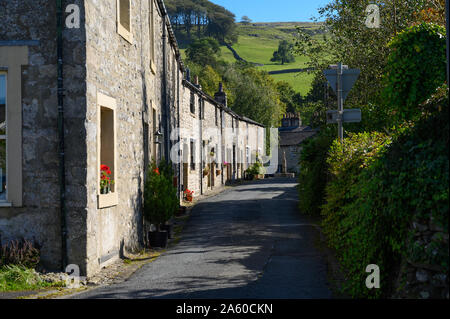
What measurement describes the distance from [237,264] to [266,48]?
392ft

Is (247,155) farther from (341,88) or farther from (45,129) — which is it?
(45,129)

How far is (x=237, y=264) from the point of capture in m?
8.38

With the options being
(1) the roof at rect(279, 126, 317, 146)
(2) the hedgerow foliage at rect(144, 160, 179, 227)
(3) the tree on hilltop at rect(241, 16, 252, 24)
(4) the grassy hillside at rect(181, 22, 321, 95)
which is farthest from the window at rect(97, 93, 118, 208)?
(3) the tree on hilltop at rect(241, 16, 252, 24)

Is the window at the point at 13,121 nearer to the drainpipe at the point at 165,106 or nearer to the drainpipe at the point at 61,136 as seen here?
the drainpipe at the point at 61,136

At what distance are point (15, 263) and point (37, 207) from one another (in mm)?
901

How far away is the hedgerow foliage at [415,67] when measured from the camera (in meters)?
6.34

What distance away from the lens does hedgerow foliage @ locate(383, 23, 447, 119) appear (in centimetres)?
634

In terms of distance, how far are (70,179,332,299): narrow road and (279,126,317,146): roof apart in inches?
1720

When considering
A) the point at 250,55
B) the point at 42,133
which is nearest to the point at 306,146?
the point at 42,133

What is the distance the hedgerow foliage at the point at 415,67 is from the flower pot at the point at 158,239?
20.0ft

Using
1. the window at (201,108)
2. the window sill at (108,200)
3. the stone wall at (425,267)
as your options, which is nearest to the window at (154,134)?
the window sill at (108,200)

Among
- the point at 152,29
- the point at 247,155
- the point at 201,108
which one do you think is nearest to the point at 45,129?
the point at 152,29

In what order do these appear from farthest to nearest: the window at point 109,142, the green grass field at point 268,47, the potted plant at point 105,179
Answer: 1. the green grass field at point 268,47
2. the window at point 109,142
3. the potted plant at point 105,179

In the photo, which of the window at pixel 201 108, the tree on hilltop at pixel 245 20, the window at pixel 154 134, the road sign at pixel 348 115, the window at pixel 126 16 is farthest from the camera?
the tree on hilltop at pixel 245 20
